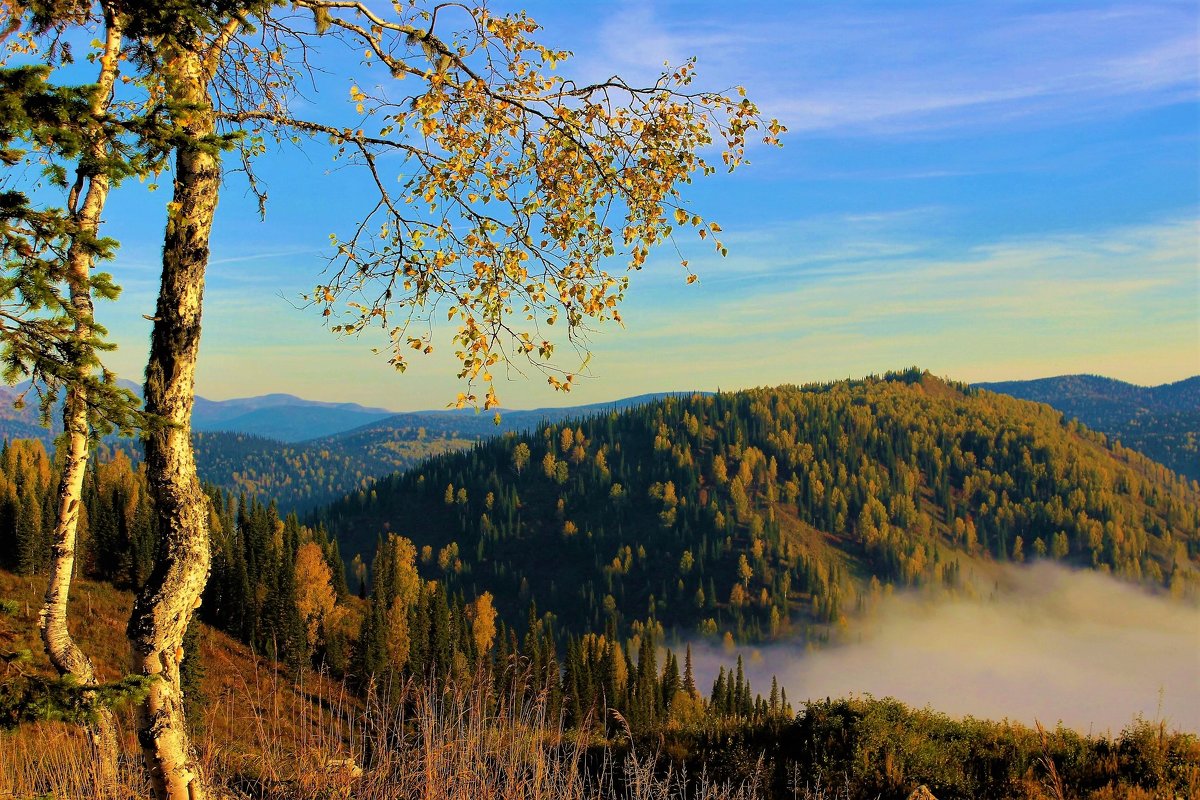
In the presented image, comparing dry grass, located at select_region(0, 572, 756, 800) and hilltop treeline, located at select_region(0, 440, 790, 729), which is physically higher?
dry grass, located at select_region(0, 572, 756, 800)

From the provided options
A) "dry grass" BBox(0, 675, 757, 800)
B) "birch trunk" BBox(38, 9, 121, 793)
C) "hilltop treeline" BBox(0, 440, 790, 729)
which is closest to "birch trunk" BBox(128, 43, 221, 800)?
"birch trunk" BBox(38, 9, 121, 793)

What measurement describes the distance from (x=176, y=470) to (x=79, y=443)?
82 centimetres

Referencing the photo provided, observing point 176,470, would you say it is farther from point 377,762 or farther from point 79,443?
point 377,762

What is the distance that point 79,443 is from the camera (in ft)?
21.1

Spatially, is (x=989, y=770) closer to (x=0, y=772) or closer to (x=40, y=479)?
(x=0, y=772)

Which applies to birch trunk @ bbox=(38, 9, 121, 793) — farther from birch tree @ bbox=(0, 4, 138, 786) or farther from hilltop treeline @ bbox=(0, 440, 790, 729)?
hilltop treeline @ bbox=(0, 440, 790, 729)

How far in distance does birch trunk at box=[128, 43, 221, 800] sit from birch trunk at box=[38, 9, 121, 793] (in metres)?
0.46

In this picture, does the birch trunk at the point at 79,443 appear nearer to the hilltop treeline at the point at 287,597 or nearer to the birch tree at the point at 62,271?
the birch tree at the point at 62,271

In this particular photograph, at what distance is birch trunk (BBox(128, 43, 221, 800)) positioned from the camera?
6.79 m

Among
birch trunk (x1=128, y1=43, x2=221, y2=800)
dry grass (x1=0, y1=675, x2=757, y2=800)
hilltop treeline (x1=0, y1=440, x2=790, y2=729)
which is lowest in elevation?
hilltop treeline (x1=0, y1=440, x2=790, y2=729)

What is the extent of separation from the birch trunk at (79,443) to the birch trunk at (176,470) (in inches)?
18.1

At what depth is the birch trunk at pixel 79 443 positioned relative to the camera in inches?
234

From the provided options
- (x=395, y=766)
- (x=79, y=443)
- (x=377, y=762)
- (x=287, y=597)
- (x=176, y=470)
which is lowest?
(x=287, y=597)

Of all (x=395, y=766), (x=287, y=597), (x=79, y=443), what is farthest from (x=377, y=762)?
(x=287, y=597)
